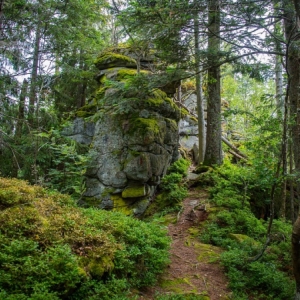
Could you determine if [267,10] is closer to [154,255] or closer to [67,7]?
[154,255]

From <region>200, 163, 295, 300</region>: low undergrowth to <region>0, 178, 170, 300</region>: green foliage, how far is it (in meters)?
1.50

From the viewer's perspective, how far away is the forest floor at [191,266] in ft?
15.0

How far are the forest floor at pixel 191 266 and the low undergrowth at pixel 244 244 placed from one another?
23 centimetres

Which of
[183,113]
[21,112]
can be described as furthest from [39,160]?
[183,113]

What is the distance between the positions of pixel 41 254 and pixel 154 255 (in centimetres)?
228

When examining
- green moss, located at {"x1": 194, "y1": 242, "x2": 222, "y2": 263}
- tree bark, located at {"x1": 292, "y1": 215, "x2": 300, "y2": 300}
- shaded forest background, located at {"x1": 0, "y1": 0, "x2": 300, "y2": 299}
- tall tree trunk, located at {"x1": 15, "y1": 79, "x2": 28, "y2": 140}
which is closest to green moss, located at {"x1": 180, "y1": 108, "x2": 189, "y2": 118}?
shaded forest background, located at {"x1": 0, "y1": 0, "x2": 300, "y2": 299}

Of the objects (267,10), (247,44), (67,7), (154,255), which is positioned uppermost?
(67,7)

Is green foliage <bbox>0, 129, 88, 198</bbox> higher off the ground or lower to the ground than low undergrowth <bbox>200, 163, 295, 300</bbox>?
higher

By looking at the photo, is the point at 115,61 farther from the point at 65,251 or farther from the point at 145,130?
the point at 65,251

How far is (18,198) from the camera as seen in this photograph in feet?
13.3

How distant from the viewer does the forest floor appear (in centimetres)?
457

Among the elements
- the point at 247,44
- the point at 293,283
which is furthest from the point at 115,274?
the point at 247,44

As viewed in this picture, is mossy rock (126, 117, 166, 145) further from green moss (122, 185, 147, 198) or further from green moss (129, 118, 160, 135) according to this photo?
green moss (122, 185, 147, 198)

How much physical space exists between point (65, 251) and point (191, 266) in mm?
3239
